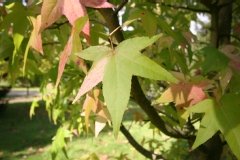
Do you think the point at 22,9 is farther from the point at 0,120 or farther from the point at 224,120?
the point at 0,120

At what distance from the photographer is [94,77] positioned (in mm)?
740

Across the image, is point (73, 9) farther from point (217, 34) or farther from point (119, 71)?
point (217, 34)

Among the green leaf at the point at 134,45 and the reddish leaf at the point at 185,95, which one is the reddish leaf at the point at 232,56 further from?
the green leaf at the point at 134,45

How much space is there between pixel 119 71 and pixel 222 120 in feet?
1.00

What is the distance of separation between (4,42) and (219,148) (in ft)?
2.99

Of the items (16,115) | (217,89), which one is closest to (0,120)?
(16,115)

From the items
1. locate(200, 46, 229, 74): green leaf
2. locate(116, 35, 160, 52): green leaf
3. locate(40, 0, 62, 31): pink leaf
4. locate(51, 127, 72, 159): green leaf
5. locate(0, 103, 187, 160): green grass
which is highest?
locate(40, 0, 62, 31): pink leaf

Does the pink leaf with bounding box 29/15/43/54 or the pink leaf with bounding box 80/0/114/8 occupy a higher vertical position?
the pink leaf with bounding box 80/0/114/8

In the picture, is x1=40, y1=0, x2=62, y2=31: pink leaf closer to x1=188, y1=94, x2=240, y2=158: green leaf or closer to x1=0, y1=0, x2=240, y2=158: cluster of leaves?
x1=0, y1=0, x2=240, y2=158: cluster of leaves

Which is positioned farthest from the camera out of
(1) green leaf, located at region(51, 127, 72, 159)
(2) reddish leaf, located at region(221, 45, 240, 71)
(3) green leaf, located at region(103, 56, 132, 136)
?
(1) green leaf, located at region(51, 127, 72, 159)

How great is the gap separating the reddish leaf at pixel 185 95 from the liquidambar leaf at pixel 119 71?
0.82 ft

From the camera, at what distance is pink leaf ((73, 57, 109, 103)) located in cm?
73

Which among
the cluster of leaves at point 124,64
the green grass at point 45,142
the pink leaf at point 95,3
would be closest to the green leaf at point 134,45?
the cluster of leaves at point 124,64

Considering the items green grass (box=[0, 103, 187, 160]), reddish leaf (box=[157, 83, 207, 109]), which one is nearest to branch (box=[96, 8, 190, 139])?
reddish leaf (box=[157, 83, 207, 109])
